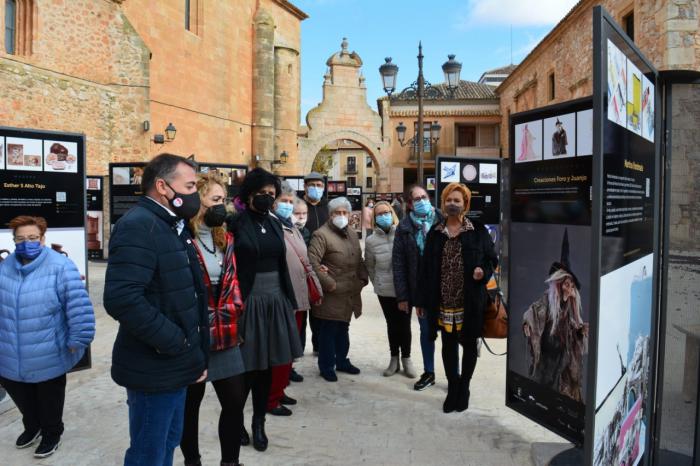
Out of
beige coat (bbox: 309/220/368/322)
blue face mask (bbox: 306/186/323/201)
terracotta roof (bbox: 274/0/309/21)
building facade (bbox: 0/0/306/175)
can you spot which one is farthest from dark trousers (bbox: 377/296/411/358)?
terracotta roof (bbox: 274/0/309/21)

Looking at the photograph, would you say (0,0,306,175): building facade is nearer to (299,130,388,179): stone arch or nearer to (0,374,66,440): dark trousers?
(299,130,388,179): stone arch

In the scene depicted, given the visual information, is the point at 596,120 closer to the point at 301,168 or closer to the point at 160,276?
the point at 160,276

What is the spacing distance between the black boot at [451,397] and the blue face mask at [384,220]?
168 centimetres

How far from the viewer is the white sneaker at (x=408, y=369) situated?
541 centimetres

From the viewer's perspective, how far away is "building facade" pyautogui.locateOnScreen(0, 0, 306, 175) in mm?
15273

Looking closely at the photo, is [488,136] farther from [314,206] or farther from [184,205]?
[184,205]

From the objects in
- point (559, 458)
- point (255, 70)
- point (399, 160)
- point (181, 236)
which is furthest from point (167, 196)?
point (399, 160)

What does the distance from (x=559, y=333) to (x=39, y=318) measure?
3.28 m

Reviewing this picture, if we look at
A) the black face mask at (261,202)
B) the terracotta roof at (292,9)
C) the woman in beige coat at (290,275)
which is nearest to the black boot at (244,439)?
the woman in beige coat at (290,275)

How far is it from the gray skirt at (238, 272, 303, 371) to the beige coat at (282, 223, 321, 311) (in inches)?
22.9

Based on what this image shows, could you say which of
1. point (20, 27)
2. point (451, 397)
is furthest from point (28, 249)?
point (20, 27)

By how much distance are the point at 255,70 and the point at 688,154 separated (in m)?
Result: 27.0

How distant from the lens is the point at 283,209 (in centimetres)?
462

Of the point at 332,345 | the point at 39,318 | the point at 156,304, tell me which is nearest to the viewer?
the point at 156,304
